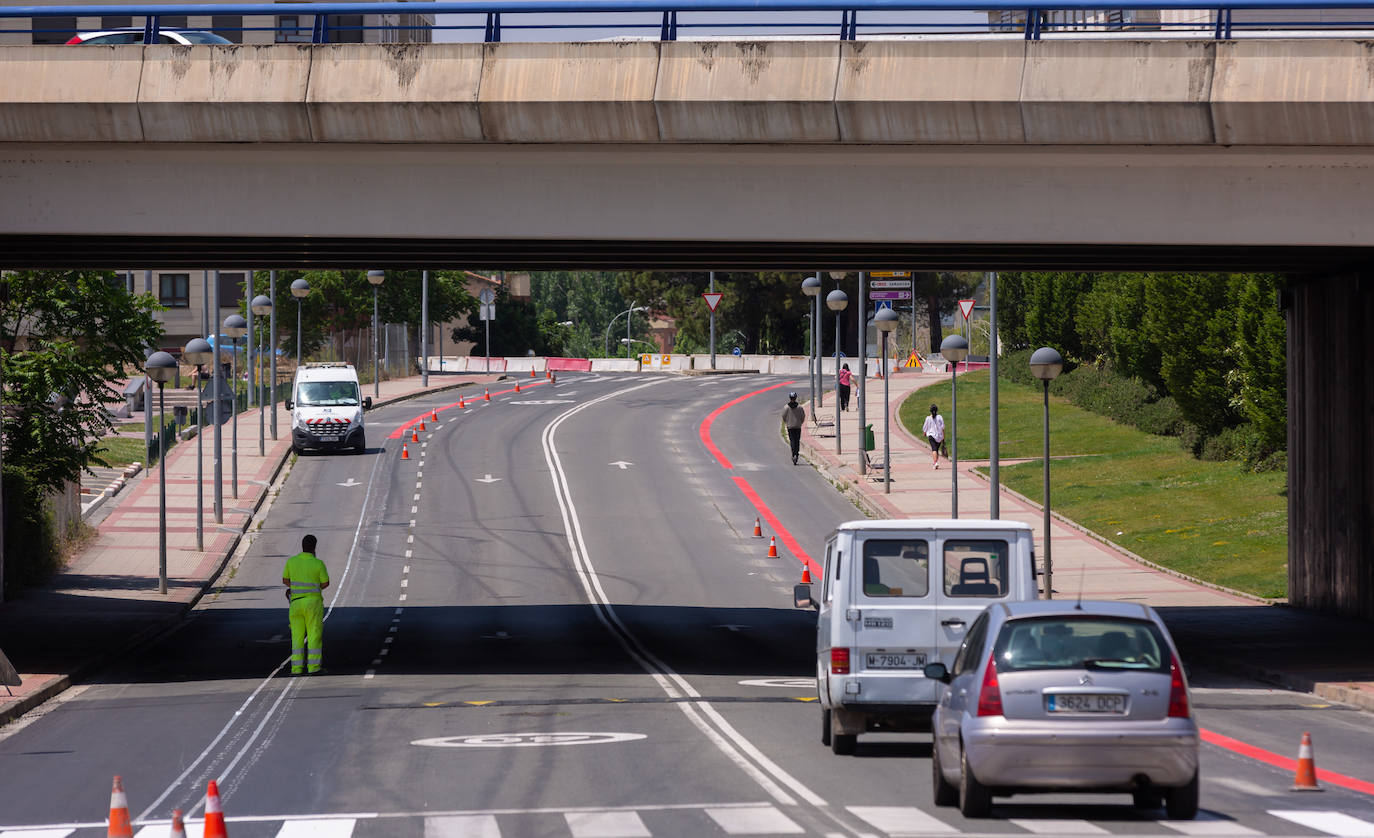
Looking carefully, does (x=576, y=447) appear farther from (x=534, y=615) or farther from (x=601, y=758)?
(x=601, y=758)

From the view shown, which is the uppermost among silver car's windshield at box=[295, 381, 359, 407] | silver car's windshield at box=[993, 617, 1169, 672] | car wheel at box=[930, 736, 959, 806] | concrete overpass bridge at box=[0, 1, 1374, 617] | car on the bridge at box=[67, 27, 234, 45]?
car on the bridge at box=[67, 27, 234, 45]

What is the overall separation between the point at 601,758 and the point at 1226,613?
1703 centimetres

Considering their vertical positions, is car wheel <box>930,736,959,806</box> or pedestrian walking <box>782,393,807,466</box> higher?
pedestrian walking <box>782,393,807,466</box>

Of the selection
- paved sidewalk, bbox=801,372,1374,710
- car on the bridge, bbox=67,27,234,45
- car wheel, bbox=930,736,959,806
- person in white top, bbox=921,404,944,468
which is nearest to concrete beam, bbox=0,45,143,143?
car on the bridge, bbox=67,27,234,45

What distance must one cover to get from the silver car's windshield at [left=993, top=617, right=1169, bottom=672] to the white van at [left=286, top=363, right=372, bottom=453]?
148 ft

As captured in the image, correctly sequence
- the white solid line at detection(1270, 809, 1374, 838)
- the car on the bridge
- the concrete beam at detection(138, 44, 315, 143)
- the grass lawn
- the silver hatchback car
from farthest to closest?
the grass lawn < the car on the bridge < the concrete beam at detection(138, 44, 315, 143) < the white solid line at detection(1270, 809, 1374, 838) < the silver hatchback car

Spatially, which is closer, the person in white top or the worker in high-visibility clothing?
the worker in high-visibility clothing

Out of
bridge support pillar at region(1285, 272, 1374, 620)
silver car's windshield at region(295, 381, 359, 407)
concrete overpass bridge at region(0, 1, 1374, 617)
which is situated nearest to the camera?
concrete overpass bridge at region(0, 1, 1374, 617)

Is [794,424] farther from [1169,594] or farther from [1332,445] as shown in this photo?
[1332,445]

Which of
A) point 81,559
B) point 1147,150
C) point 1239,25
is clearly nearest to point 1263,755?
point 1147,150

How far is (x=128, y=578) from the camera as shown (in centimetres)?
3606

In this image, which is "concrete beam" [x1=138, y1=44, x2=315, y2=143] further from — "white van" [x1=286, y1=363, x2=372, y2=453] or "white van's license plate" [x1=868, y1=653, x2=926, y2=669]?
"white van" [x1=286, y1=363, x2=372, y2=453]

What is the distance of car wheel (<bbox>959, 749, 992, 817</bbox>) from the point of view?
452 inches

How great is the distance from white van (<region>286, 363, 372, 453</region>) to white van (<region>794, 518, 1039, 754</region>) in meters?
41.3
